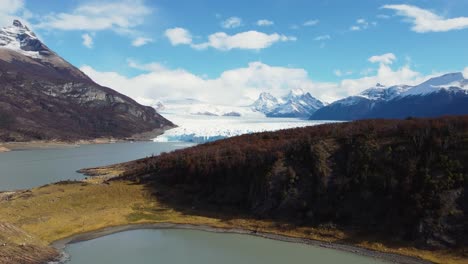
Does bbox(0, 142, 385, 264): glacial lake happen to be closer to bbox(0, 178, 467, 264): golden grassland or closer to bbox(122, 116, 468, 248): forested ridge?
bbox(0, 178, 467, 264): golden grassland

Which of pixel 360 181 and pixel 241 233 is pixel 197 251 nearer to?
pixel 241 233

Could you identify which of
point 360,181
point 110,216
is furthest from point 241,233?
point 110,216

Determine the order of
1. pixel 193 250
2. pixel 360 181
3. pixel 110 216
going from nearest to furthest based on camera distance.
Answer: pixel 193 250
pixel 360 181
pixel 110 216

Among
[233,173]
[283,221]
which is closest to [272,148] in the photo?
[233,173]

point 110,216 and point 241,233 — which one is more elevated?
point 110,216

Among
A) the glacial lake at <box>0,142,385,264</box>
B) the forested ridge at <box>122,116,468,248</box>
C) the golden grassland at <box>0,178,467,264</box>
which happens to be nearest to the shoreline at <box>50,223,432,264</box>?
the golden grassland at <box>0,178,467,264</box>

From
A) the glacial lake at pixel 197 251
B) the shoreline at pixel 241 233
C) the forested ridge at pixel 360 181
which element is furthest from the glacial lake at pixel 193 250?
the forested ridge at pixel 360 181
